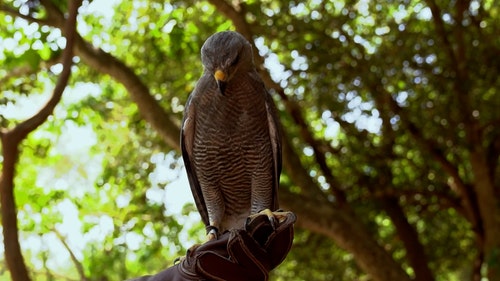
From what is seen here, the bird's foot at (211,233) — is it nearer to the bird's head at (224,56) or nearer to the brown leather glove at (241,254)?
the brown leather glove at (241,254)

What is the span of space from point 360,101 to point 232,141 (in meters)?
5.15

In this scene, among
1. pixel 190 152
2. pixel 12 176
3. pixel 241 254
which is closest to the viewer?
pixel 241 254

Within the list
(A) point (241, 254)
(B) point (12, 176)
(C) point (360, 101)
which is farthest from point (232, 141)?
(C) point (360, 101)

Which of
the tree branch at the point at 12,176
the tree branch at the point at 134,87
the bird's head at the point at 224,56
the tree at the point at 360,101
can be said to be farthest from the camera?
the tree at the point at 360,101

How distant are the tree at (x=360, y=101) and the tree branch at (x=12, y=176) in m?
1.75

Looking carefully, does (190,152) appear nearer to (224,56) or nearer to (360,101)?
(224,56)

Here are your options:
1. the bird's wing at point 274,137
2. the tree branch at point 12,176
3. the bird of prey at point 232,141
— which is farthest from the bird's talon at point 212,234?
the tree branch at point 12,176

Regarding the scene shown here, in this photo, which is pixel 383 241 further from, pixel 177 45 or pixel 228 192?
pixel 228 192

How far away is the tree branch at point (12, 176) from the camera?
12.5 ft

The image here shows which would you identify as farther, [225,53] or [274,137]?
[274,137]

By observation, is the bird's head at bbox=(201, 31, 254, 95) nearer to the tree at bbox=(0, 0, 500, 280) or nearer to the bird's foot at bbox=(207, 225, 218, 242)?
the bird's foot at bbox=(207, 225, 218, 242)

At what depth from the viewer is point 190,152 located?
2533 mm

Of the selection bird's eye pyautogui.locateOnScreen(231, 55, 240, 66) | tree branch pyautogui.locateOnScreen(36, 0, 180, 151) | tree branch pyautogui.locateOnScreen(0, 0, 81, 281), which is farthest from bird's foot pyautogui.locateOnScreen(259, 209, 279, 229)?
tree branch pyautogui.locateOnScreen(36, 0, 180, 151)

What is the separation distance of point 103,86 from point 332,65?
2.81 m
